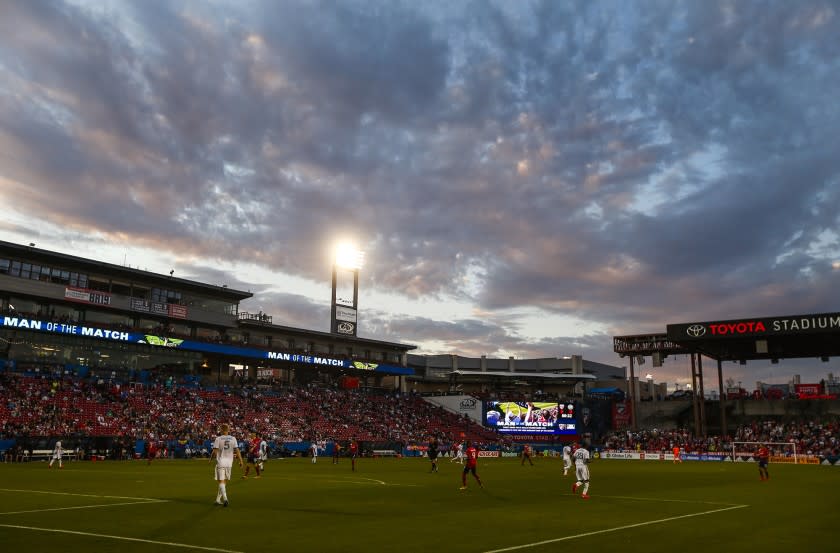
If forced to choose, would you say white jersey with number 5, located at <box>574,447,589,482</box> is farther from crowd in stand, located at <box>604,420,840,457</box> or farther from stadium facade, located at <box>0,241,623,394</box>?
stadium facade, located at <box>0,241,623,394</box>

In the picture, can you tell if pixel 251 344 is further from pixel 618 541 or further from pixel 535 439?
pixel 618 541

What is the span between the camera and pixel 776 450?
7175 cm

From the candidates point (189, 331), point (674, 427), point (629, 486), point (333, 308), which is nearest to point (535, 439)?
point (674, 427)

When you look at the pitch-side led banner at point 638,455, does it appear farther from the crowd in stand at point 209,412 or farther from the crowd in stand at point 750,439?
the crowd in stand at point 209,412

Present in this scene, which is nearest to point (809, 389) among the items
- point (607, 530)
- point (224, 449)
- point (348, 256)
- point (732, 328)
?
point (732, 328)

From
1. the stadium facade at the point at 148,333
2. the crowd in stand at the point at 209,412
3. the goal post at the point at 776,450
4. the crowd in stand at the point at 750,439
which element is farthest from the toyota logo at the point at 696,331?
the stadium facade at the point at 148,333

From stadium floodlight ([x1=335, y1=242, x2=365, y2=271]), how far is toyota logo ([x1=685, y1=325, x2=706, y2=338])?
48.8 metres

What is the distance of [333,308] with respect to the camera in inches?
3885

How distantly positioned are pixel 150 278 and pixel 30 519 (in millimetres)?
67600

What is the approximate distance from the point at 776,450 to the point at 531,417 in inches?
1206

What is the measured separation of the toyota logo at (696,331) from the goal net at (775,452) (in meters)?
11.9

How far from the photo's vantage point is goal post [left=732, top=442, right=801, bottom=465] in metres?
67.8

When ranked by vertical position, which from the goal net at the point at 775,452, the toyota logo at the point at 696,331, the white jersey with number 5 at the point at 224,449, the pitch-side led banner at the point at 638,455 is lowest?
the pitch-side led banner at the point at 638,455

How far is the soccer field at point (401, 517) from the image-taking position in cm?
1405
